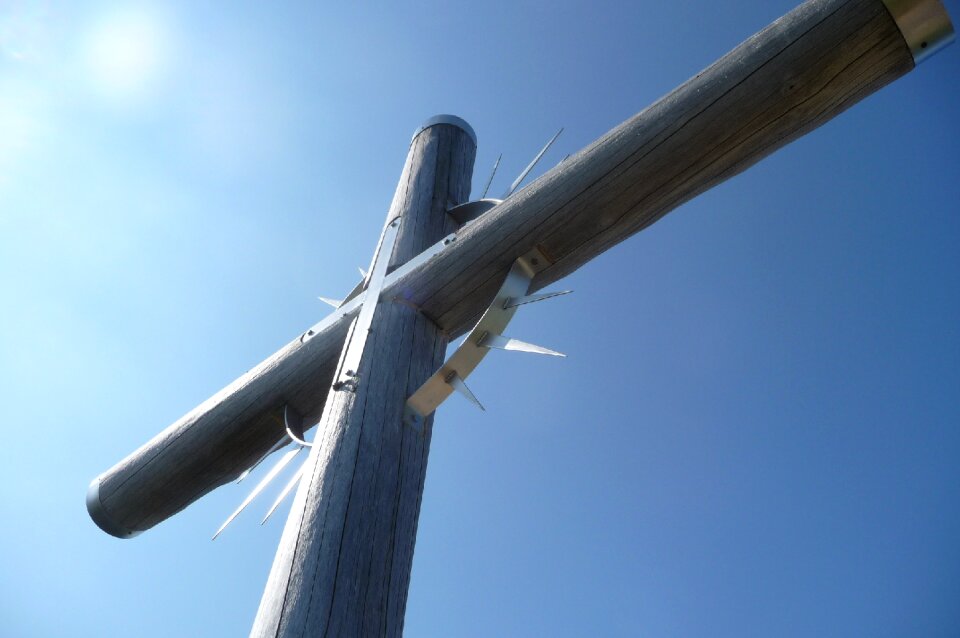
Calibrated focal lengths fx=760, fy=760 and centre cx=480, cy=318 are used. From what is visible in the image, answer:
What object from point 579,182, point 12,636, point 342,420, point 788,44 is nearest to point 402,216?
point 579,182

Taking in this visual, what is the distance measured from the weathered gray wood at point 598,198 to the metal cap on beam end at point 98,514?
0.02 metres

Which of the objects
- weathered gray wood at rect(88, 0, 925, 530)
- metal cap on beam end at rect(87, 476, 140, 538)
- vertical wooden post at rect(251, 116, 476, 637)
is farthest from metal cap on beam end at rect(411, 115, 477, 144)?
metal cap on beam end at rect(87, 476, 140, 538)

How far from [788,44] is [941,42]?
34 centimetres

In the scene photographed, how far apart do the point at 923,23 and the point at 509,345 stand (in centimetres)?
125

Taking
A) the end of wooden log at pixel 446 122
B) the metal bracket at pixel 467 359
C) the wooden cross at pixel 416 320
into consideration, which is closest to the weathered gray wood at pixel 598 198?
the wooden cross at pixel 416 320

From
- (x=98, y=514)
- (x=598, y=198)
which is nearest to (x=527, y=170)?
(x=598, y=198)

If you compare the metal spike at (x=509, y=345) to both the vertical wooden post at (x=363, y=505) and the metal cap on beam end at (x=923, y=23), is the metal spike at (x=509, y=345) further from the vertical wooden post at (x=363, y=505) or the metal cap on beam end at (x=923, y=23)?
the metal cap on beam end at (x=923, y=23)

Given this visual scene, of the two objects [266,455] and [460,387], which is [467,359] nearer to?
[460,387]

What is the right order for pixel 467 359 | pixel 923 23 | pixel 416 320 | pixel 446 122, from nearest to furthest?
pixel 923 23, pixel 467 359, pixel 416 320, pixel 446 122

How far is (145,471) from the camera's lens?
8.55 feet

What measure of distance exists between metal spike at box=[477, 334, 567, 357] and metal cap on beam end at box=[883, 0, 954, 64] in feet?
3.66

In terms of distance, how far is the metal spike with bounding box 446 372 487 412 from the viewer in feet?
6.48

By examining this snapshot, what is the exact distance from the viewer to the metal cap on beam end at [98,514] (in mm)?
2641

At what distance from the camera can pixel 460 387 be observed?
2010 millimetres
